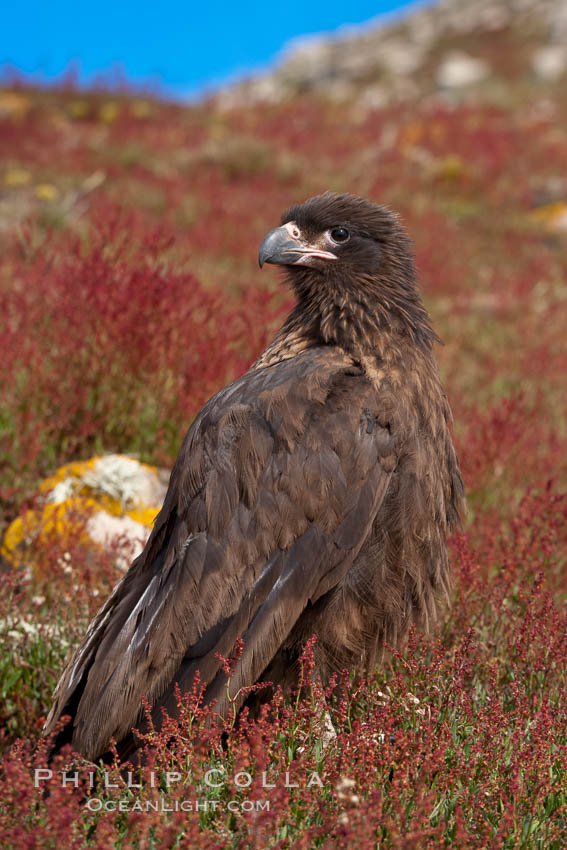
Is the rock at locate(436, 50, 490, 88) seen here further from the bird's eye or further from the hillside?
the bird's eye

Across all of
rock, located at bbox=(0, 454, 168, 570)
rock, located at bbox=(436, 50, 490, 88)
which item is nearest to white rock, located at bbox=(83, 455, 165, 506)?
rock, located at bbox=(0, 454, 168, 570)

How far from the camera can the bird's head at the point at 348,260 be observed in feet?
10.6

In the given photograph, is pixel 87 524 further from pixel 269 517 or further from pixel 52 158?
pixel 52 158

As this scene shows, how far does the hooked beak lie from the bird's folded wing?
738 mm

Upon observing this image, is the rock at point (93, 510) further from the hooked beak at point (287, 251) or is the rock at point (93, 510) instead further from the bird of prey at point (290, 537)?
the hooked beak at point (287, 251)

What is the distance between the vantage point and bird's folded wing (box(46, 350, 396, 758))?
2664mm

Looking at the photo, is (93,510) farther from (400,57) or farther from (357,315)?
(400,57)

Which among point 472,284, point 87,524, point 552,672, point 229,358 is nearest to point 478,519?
point 552,672

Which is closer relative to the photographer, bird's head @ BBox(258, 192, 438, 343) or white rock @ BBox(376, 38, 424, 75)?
bird's head @ BBox(258, 192, 438, 343)

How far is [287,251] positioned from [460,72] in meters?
26.2

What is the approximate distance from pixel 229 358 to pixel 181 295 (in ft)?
1.64

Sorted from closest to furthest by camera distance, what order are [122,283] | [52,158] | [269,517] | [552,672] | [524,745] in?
[524,745]
[269,517]
[552,672]
[122,283]
[52,158]

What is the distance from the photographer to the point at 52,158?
11984mm

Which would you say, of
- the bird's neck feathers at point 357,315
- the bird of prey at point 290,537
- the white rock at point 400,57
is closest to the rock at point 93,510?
the bird of prey at point 290,537
